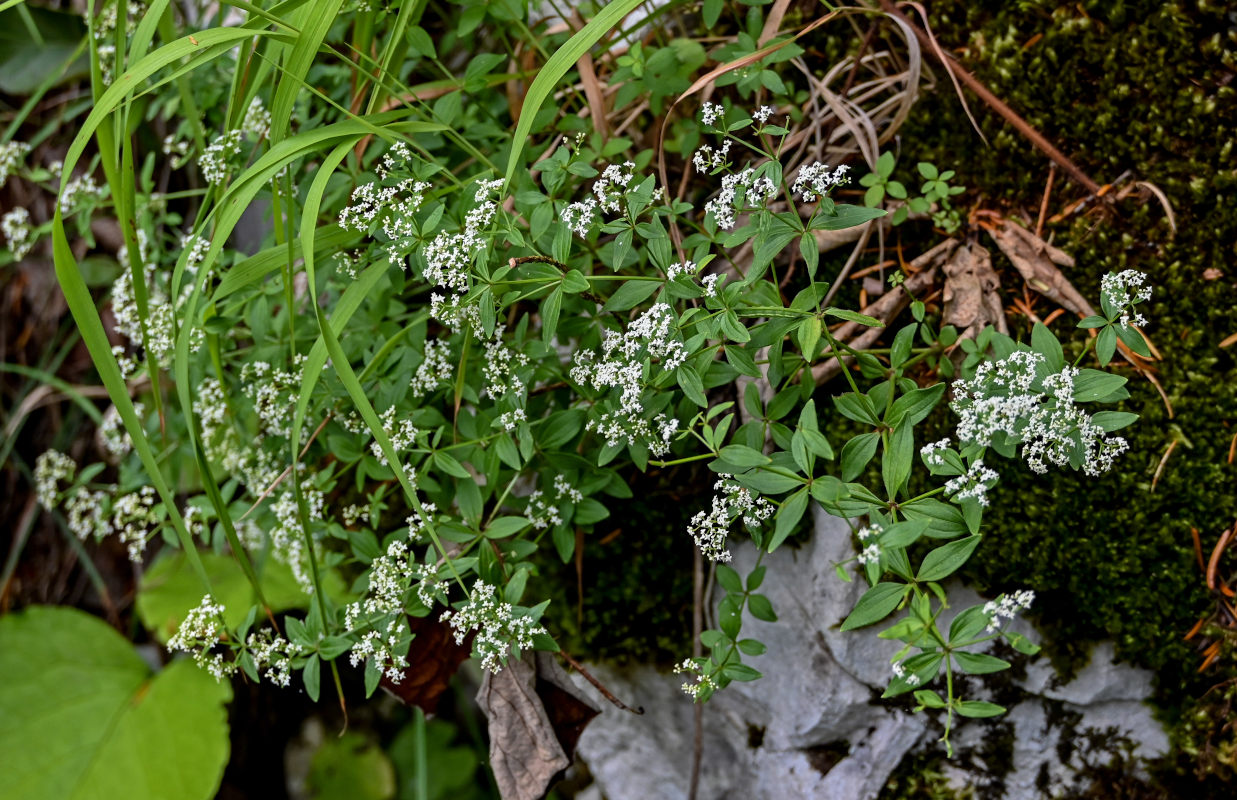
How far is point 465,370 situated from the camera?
1823mm

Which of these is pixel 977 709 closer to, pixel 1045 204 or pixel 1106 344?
pixel 1106 344

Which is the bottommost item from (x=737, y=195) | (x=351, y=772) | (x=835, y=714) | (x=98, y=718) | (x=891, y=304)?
(x=351, y=772)

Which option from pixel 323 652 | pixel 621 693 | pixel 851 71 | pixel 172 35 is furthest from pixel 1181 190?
pixel 172 35

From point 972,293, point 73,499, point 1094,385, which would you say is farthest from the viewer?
point 73,499

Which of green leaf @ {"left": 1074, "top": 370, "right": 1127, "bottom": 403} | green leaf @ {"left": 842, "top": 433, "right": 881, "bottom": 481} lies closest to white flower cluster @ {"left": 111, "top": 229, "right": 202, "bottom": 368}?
green leaf @ {"left": 842, "top": 433, "right": 881, "bottom": 481}

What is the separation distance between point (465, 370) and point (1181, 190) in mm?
1632

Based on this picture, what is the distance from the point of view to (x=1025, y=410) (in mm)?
1353

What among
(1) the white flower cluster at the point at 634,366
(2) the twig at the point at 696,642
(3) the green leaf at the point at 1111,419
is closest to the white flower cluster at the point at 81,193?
(1) the white flower cluster at the point at 634,366

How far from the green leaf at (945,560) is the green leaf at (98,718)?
7.52ft

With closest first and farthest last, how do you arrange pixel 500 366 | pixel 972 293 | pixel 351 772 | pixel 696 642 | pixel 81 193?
pixel 500 366, pixel 972 293, pixel 696 642, pixel 81 193, pixel 351 772

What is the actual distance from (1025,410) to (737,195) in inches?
23.5

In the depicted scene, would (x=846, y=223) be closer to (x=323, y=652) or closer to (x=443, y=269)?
(x=443, y=269)

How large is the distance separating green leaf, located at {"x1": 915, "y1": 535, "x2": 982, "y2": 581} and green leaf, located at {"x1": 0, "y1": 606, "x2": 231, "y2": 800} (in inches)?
90.2

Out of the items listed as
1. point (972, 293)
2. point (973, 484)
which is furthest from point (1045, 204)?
point (973, 484)
